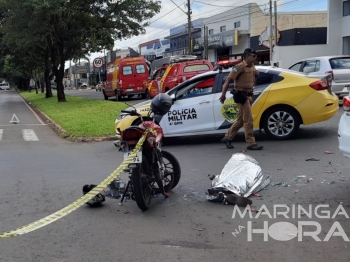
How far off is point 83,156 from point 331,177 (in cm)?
500

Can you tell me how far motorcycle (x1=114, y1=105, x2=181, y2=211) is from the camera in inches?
194

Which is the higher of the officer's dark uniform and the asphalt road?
the officer's dark uniform

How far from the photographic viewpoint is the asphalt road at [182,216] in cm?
396

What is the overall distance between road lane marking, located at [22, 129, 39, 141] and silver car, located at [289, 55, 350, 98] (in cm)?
903

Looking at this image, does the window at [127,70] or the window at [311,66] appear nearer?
the window at [311,66]

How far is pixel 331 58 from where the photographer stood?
14.6m

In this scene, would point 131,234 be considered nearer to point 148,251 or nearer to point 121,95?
point 148,251

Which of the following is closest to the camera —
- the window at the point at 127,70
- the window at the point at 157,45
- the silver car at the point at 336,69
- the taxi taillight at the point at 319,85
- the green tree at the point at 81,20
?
the taxi taillight at the point at 319,85

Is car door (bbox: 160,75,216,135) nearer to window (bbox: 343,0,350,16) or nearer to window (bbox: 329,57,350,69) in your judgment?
window (bbox: 329,57,350,69)

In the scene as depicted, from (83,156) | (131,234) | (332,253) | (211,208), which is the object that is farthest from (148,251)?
(83,156)

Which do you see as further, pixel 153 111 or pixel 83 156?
pixel 83 156

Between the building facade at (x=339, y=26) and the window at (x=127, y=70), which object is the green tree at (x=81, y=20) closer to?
the window at (x=127, y=70)

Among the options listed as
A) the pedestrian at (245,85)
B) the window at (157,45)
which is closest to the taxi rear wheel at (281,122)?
the pedestrian at (245,85)

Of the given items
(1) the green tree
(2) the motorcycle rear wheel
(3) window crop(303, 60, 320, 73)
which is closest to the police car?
(2) the motorcycle rear wheel
